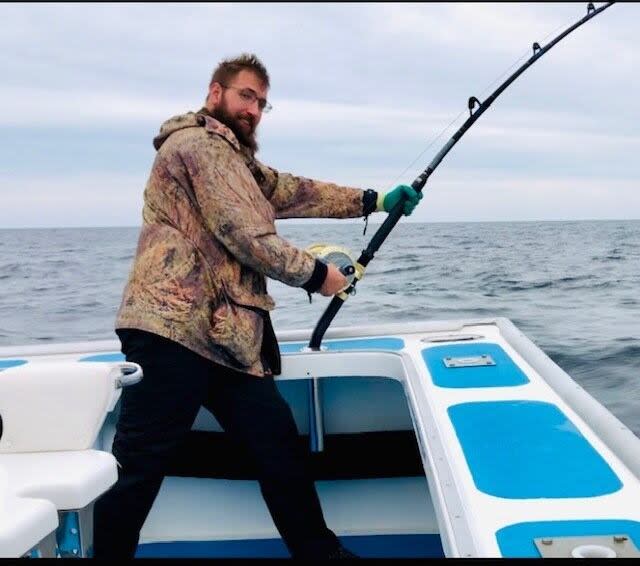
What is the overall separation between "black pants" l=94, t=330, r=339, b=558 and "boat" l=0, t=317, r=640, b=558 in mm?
121

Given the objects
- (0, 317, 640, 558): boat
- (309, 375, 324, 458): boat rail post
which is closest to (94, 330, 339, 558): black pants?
(0, 317, 640, 558): boat

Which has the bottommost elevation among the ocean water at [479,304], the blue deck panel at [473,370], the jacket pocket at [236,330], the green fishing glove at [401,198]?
the ocean water at [479,304]

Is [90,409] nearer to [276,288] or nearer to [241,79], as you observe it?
[241,79]

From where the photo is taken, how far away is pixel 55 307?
11984 millimetres

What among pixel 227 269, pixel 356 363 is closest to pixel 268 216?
pixel 227 269

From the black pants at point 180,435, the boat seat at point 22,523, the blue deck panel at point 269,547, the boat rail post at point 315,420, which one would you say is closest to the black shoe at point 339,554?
the black pants at point 180,435

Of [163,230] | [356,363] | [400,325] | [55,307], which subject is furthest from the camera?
[55,307]

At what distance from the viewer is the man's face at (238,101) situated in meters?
2.32

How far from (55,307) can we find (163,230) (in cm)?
1048

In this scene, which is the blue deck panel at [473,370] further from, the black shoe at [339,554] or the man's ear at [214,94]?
the man's ear at [214,94]

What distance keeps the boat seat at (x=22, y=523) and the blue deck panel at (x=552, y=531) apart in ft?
2.63

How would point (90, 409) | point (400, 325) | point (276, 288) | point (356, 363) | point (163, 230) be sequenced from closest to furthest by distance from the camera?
point (90, 409) → point (163, 230) → point (356, 363) → point (400, 325) → point (276, 288)

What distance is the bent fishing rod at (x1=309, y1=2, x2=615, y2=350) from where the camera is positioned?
9.32 ft

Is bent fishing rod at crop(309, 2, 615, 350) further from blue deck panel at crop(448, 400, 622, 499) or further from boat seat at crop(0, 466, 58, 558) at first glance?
boat seat at crop(0, 466, 58, 558)
